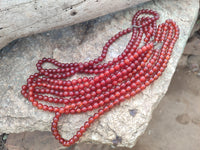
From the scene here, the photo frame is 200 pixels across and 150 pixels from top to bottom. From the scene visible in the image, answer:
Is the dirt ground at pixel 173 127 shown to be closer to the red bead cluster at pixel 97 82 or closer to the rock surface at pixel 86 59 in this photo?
the rock surface at pixel 86 59

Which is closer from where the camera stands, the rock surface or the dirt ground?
the rock surface

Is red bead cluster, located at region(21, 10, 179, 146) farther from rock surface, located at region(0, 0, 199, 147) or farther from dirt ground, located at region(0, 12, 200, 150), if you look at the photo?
dirt ground, located at region(0, 12, 200, 150)

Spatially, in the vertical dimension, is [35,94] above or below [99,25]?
below

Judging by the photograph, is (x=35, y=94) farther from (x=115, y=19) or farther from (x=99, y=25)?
(x=115, y=19)

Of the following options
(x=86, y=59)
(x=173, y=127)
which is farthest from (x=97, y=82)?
(x=173, y=127)

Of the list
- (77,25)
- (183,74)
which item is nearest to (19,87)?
(77,25)

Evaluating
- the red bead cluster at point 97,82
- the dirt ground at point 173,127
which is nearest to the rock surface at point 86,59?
the red bead cluster at point 97,82


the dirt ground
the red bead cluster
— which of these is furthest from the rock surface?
the dirt ground

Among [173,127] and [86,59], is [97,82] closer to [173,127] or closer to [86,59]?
[86,59]
